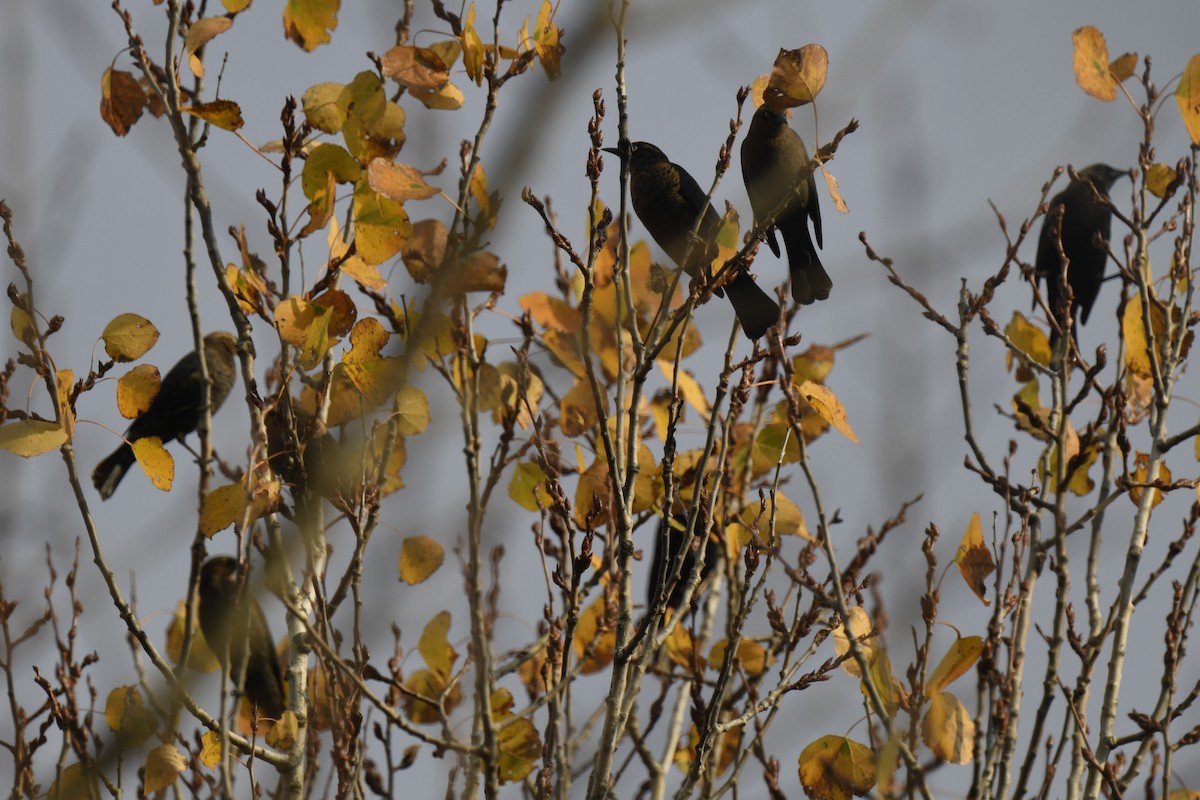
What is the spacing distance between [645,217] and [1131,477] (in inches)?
78.7

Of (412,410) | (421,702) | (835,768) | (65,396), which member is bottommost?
(835,768)

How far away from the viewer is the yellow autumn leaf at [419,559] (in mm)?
3043

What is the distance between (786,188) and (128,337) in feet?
7.26

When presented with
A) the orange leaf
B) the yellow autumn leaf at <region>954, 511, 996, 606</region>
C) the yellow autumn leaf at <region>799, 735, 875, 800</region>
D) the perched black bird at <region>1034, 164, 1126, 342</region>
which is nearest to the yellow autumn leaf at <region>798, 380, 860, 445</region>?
the yellow autumn leaf at <region>954, 511, 996, 606</region>

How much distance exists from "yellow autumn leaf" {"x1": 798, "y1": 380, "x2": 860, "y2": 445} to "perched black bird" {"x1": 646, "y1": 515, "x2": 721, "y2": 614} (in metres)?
0.40

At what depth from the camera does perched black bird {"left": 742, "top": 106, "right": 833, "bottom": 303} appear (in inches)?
159

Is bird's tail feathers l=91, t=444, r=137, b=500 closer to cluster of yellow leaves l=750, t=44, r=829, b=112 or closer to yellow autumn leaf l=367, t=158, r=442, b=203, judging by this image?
yellow autumn leaf l=367, t=158, r=442, b=203

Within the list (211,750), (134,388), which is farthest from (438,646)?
(134,388)

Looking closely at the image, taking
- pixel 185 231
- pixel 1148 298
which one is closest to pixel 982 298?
pixel 1148 298

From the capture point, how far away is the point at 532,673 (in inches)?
145

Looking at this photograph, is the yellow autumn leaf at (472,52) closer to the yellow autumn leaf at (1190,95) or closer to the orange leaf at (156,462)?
the orange leaf at (156,462)

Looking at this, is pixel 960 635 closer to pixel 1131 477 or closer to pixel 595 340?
pixel 1131 477

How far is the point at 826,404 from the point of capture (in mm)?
2729

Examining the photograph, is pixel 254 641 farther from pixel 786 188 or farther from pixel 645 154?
pixel 786 188
